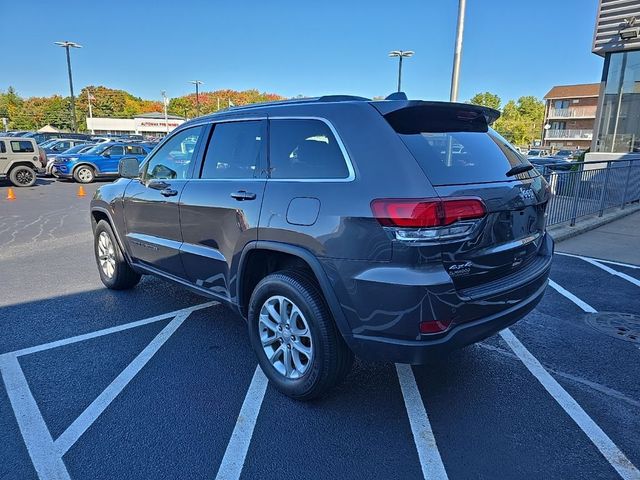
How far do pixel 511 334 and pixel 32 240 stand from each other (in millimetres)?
7786

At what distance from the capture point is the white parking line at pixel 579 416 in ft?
7.80

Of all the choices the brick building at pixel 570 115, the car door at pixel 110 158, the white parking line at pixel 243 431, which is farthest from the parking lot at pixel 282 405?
the brick building at pixel 570 115

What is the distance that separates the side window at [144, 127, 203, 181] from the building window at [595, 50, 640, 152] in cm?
1546

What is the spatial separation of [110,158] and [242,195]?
1805cm

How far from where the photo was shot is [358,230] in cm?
239

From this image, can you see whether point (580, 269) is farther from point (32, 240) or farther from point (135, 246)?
point (32, 240)

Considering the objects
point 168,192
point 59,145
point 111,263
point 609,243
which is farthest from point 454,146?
point 59,145

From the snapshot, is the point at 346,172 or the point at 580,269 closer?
the point at 346,172

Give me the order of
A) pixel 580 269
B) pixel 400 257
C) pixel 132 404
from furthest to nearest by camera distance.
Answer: pixel 580 269, pixel 132 404, pixel 400 257

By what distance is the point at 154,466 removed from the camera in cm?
238

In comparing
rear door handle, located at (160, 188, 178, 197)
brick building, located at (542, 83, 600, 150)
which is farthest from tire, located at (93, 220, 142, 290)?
brick building, located at (542, 83, 600, 150)

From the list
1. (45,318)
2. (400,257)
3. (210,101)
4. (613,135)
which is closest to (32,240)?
(45,318)

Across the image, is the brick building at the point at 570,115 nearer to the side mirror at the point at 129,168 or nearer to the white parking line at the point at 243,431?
the side mirror at the point at 129,168

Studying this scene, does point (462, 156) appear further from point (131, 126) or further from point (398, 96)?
point (131, 126)
